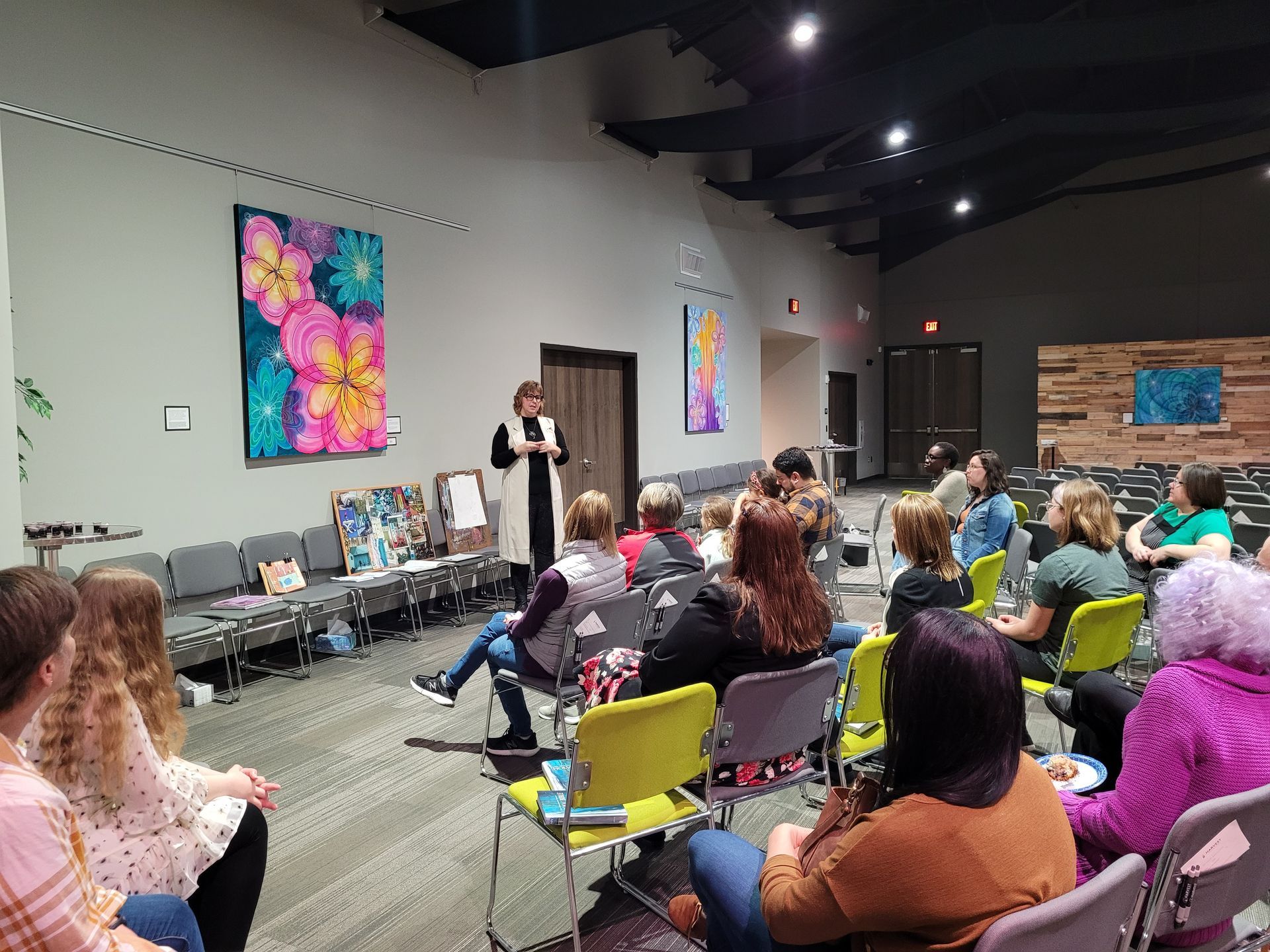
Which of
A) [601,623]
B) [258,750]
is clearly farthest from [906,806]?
[258,750]

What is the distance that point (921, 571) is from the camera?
3.23m

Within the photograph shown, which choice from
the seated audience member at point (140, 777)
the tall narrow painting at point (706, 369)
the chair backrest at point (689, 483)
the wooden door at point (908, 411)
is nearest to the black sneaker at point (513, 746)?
the seated audience member at point (140, 777)

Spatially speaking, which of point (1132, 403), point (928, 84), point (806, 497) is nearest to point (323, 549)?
point (806, 497)

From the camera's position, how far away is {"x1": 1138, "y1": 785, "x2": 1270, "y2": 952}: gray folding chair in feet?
4.88

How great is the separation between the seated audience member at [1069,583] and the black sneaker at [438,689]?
8.44 feet

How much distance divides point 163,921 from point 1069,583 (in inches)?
123

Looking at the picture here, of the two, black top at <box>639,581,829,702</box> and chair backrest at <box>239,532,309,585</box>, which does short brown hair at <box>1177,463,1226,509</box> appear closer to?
black top at <box>639,581,829,702</box>

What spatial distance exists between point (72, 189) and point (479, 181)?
133 inches

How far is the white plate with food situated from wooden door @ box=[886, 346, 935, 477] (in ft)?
51.2

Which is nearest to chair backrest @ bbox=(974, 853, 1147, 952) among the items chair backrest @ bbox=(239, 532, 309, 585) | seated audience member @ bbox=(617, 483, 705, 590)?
seated audience member @ bbox=(617, 483, 705, 590)

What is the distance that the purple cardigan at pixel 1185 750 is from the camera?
5.20 ft

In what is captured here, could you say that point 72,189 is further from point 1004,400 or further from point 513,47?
point 1004,400

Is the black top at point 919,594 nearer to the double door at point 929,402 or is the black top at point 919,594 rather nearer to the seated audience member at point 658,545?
the seated audience member at point 658,545

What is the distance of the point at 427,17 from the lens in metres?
6.09
